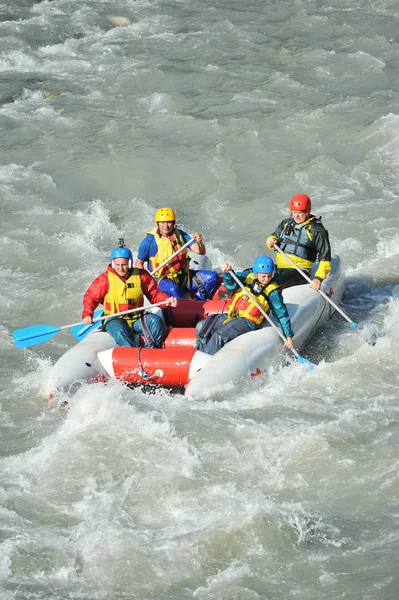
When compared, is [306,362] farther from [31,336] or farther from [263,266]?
[31,336]

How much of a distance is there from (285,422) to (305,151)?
8.50 meters

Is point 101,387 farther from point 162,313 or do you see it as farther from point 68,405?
point 162,313

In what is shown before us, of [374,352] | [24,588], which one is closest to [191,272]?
[374,352]

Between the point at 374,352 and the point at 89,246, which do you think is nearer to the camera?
the point at 374,352

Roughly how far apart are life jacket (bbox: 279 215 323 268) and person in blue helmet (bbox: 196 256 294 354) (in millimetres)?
1110

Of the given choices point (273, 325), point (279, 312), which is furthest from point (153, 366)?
point (279, 312)

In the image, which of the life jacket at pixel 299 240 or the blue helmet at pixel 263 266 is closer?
the blue helmet at pixel 263 266

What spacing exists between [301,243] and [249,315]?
1450 mm

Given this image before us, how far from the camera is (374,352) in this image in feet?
33.9

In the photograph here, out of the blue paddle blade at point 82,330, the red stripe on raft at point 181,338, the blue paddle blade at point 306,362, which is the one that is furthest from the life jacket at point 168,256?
the blue paddle blade at point 306,362

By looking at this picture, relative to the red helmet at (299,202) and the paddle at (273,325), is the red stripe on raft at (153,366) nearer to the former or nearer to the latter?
the paddle at (273,325)

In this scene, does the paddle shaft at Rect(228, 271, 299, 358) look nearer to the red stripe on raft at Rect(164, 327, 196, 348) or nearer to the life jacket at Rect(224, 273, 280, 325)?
the life jacket at Rect(224, 273, 280, 325)

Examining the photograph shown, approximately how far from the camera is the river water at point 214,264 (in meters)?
7.23

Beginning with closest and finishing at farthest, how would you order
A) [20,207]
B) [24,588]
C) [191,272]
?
1. [24,588]
2. [191,272]
3. [20,207]
